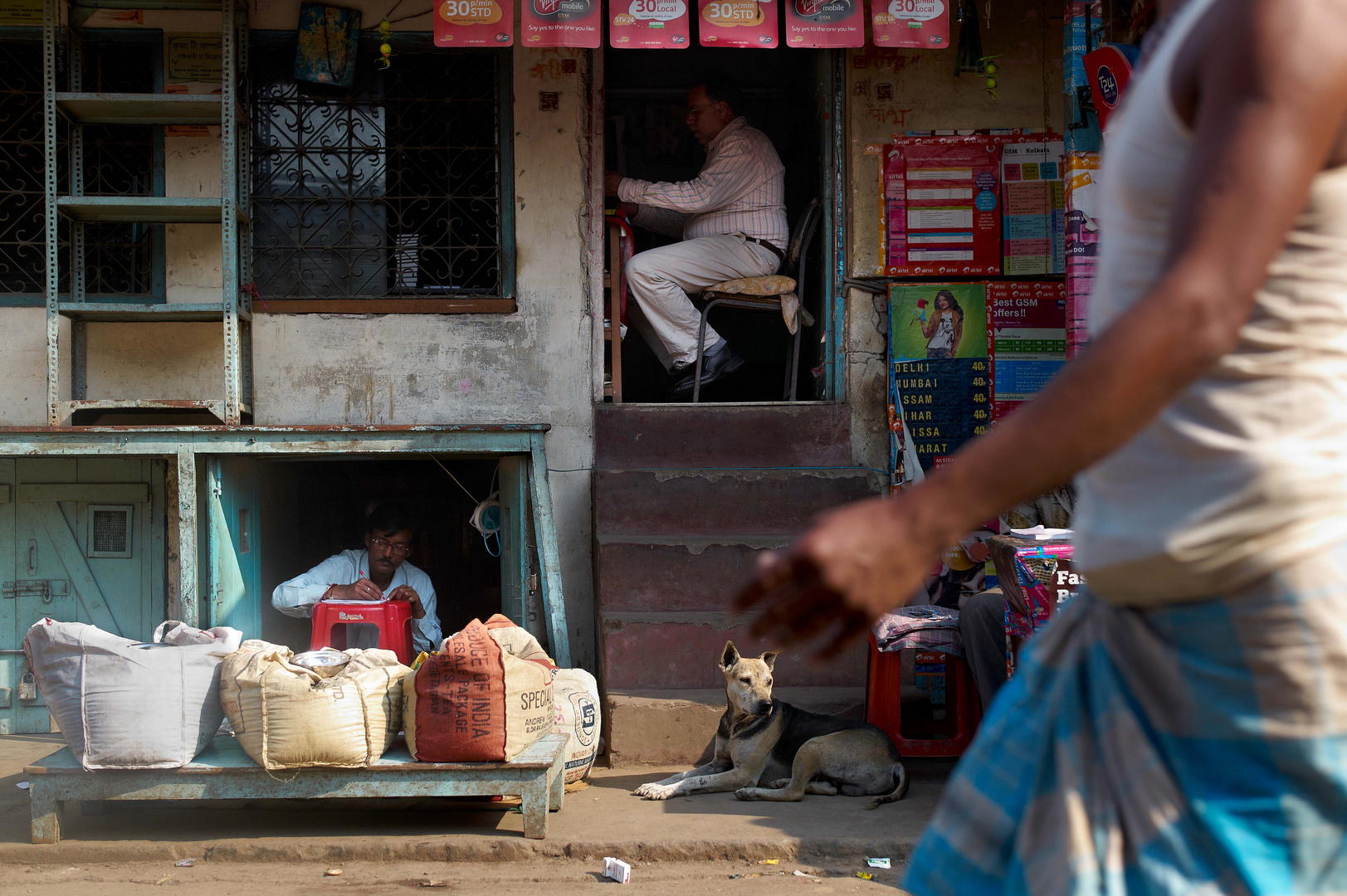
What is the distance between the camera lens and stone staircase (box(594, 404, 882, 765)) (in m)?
5.43

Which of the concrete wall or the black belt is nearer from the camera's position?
the concrete wall

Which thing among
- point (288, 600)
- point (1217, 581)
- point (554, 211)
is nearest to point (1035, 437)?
point (1217, 581)

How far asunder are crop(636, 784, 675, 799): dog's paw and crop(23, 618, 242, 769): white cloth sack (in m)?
1.89

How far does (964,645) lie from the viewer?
5188 mm

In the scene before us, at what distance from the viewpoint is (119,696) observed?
423 centimetres

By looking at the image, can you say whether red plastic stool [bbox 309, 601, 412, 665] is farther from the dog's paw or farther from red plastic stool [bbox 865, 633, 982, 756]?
red plastic stool [bbox 865, 633, 982, 756]

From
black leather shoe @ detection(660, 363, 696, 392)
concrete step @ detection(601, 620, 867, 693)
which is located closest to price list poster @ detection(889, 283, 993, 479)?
black leather shoe @ detection(660, 363, 696, 392)

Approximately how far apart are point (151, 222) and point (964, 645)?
5.38 m

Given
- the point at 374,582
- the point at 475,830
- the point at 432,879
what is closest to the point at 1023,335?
the point at 374,582

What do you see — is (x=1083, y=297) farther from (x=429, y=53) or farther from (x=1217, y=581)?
(x=1217, y=581)

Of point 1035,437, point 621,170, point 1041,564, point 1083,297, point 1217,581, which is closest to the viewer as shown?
point 1035,437

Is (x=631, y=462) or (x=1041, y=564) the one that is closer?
(x=1041, y=564)

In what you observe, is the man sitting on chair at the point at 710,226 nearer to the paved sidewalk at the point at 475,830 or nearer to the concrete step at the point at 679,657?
the concrete step at the point at 679,657

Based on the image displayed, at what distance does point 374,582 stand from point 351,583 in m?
0.18
